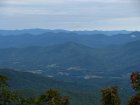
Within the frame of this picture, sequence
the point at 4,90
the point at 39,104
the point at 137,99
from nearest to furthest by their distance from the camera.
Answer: the point at 137,99 → the point at 39,104 → the point at 4,90

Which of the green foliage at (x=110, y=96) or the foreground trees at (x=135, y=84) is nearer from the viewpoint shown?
the foreground trees at (x=135, y=84)

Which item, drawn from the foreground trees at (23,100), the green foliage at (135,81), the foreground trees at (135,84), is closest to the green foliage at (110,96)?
the foreground trees at (23,100)

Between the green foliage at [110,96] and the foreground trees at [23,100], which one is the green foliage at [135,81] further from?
the foreground trees at [23,100]

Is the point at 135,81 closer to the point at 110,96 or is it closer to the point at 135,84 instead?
the point at 135,84

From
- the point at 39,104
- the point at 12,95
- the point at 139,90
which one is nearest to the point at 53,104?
the point at 39,104

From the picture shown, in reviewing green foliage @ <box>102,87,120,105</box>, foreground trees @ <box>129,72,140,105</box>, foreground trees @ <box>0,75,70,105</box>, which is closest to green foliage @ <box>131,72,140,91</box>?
foreground trees @ <box>129,72,140,105</box>

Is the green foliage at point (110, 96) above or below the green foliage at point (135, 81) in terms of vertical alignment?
below

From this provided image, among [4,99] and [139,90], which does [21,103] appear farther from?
[139,90]

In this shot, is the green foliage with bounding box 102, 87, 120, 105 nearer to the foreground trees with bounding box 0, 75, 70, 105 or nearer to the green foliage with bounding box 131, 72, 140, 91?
the foreground trees with bounding box 0, 75, 70, 105
